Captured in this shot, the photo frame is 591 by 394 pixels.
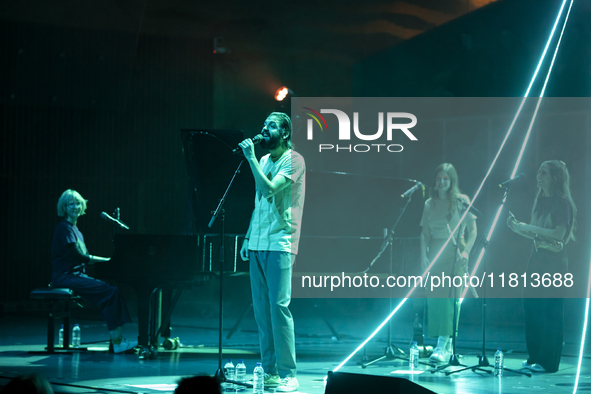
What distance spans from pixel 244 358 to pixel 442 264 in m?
1.78

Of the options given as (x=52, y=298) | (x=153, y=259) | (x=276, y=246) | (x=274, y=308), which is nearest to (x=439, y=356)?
(x=274, y=308)

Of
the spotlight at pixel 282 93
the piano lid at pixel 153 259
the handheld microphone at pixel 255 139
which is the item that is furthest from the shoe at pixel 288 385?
the spotlight at pixel 282 93

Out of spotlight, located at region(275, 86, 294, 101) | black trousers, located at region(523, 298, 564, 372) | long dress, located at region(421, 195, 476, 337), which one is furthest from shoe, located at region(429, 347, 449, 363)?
spotlight, located at region(275, 86, 294, 101)

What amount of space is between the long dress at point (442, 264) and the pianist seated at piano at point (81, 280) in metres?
2.49

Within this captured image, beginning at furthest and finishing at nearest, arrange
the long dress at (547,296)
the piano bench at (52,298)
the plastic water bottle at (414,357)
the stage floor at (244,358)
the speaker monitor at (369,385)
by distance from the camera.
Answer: the piano bench at (52,298) → the plastic water bottle at (414,357) → the long dress at (547,296) → the stage floor at (244,358) → the speaker monitor at (369,385)

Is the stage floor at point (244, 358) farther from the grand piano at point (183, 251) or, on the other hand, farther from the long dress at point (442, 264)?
the grand piano at point (183, 251)

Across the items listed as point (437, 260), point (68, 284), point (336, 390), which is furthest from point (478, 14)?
point (336, 390)

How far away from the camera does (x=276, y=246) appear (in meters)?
3.84

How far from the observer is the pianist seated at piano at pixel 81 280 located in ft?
18.5

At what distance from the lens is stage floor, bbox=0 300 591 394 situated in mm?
4316

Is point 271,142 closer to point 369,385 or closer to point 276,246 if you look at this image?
point 276,246

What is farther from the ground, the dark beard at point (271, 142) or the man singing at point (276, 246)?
Answer: the dark beard at point (271, 142)

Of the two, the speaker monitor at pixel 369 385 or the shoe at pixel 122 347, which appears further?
the shoe at pixel 122 347

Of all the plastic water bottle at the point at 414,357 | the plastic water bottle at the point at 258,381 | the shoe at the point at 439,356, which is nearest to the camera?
the plastic water bottle at the point at 258,381
